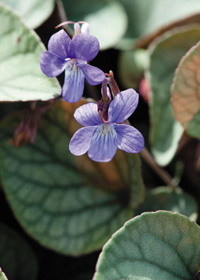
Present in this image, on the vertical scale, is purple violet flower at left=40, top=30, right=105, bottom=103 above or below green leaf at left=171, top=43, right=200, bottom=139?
above

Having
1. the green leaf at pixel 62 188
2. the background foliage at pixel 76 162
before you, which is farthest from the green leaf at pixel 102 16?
the green leaf at pixel 62 188

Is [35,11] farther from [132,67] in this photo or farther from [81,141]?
[81,141]

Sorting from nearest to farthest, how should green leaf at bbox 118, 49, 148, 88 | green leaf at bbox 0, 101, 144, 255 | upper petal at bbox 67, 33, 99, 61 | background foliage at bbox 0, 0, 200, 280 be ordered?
upper petal at bbox 67, 33, 99, 61, background foliage at bbox 0, 0, 200, 280, green leaf at bbox 0, 101, 144, 255, green leaf at bbox 118, 49, 148, 88

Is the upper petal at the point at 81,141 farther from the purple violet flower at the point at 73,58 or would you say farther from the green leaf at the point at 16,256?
the green leaf at the point at 16,256

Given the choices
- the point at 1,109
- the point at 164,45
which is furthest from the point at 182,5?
the point at 1,109

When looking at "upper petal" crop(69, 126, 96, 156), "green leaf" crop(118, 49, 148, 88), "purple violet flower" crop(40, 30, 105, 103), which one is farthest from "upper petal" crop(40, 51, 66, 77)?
"green leaf" crop(118, 49, 148, 88)

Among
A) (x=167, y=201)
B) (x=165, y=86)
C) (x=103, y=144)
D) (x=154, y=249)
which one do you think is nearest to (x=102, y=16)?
(x=165, y=86)

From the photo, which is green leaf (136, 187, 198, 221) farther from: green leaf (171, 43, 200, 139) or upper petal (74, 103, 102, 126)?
upper petal (74, 103, 102, 126)
